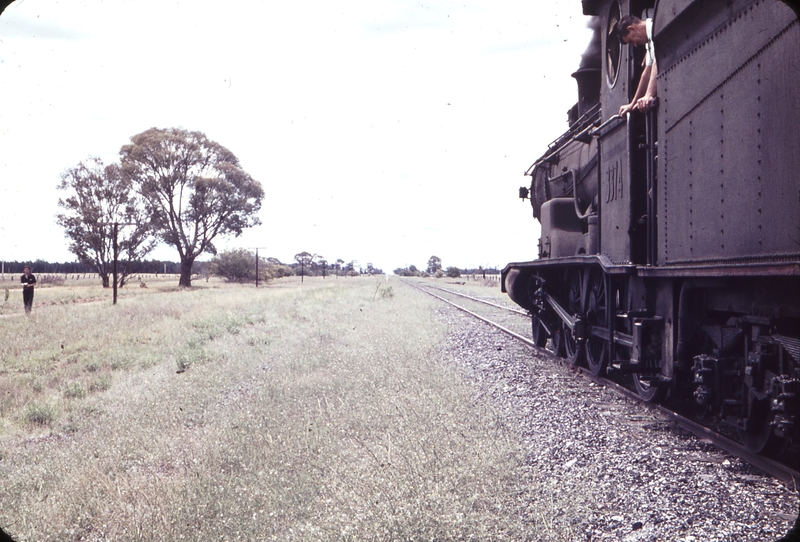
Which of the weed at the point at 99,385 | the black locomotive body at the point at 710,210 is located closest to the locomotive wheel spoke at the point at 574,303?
the black locomotive body at the point at 710,210

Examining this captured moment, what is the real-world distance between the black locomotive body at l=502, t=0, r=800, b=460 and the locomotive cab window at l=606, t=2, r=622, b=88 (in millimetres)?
20

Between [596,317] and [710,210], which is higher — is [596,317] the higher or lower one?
the lower one

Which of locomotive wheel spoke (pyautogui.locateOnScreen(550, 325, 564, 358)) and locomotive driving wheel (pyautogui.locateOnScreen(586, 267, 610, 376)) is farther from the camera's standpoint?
locomotive wheel spoke (pyautogui.locateOnScreen(550, 325, 564, 358))

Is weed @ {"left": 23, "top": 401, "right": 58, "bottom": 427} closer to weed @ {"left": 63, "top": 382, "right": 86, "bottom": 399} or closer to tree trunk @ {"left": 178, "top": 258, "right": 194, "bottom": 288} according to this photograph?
weed @ {"left": 63, "top": 382, "right": 86, "bottom": 399}

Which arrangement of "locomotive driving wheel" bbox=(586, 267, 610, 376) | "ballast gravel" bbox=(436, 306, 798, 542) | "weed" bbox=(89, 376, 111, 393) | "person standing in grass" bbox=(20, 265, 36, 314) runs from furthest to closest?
"person standing in grass" bbox=(20, 265, 36, 314) → "weed" bbox=(89, 376, 111, 393) → "locomotive driving wheel" bbox=(586, 267, 610, 376) → "ballast gravel" bbox=(436, 306, 798, 542)

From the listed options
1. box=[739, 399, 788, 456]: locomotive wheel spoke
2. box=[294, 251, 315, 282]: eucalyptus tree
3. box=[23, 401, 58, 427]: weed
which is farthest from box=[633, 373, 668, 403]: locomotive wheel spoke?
box=[294, 251, 315, 282]: eucalyptus tree

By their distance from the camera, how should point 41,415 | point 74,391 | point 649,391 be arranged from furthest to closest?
point 74,391
point 41,415
point 649,391

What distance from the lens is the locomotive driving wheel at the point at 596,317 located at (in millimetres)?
6863

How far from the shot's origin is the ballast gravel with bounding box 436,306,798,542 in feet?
9.97

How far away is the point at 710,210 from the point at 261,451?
390 cm

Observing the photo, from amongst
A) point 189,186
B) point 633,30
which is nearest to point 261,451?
point 633,30

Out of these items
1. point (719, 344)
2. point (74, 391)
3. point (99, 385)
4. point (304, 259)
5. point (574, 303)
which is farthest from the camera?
point (304, 259)

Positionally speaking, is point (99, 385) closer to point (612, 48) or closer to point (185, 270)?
point (612, 48)

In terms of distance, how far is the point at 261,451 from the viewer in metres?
4.52
